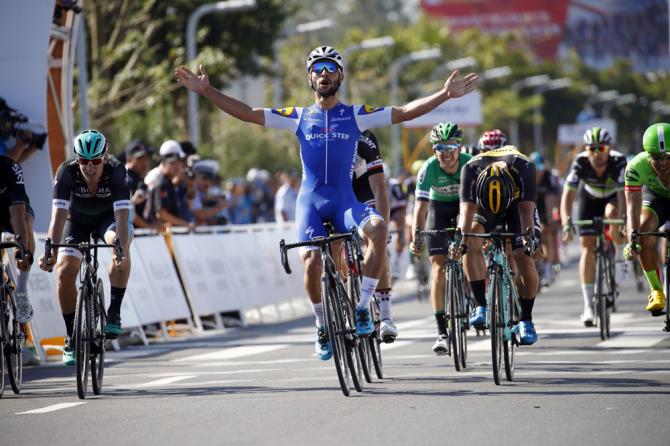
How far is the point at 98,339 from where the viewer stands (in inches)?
472

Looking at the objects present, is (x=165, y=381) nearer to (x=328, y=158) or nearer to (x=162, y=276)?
(x=328, y=158)

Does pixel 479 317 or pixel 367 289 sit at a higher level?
pixel 367 289

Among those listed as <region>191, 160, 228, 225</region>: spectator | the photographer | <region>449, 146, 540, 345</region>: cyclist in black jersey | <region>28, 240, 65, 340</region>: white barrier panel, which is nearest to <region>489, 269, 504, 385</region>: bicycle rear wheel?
<region>449, 146, 540, 345</region>: cyclist in black jersey

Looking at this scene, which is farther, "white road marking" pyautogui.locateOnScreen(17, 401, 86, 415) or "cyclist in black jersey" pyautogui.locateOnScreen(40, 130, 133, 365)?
"cyclist in black jersey" pyautogui.locateOnScreen(40, 130, 133, 365)

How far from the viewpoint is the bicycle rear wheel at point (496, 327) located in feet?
38.4

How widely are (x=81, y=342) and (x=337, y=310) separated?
6.64 feet

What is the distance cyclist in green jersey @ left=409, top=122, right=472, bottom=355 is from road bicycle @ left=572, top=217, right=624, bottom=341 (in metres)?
2.13

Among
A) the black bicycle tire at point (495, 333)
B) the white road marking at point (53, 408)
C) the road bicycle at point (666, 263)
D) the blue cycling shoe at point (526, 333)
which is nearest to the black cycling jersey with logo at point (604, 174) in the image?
the road bicycle at point (666, 263)

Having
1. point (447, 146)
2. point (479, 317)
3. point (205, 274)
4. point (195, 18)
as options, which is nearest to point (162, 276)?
point (205, 274)

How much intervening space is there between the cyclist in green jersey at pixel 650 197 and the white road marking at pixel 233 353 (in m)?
4.54

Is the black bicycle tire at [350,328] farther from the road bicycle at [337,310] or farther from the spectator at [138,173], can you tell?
the spectator at [138,173]

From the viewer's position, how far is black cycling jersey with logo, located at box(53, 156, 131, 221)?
12.3 meters

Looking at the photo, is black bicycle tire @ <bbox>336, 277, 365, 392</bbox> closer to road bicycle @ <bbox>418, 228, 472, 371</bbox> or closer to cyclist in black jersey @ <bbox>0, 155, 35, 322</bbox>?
road bicycle @ <bbox>418, 228, 472, 371</bbox>

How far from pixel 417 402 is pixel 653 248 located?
12.6 ft
